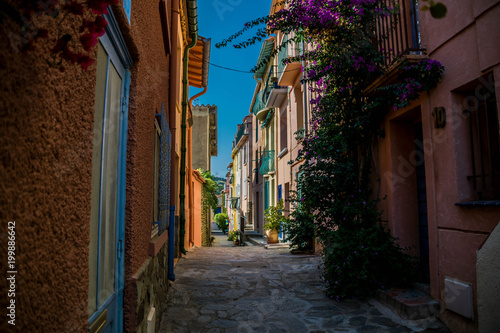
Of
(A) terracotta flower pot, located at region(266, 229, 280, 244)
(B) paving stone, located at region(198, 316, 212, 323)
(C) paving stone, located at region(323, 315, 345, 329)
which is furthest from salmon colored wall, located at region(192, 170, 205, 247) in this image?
(C) paving stone, located at region(323, 315, 345, 329)

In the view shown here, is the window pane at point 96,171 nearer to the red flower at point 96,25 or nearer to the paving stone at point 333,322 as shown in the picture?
the red flower at point 96,25

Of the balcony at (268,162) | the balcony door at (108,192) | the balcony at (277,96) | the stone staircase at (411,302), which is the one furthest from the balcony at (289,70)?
the balcony door at (108,192)

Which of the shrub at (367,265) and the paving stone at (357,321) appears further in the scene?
the shrub at (367,265)

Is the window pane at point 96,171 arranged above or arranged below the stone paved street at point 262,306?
above

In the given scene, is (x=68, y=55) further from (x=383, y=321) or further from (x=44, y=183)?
(x=383, y=321)

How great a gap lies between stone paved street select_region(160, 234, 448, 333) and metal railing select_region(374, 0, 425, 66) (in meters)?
3.13

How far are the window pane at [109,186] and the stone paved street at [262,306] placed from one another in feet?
6.41

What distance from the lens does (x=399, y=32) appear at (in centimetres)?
476

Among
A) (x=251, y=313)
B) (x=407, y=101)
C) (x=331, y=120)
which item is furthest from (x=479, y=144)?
(x=251, y=313)

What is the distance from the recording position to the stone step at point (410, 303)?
378cm

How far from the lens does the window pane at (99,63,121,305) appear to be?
1962 millimetres

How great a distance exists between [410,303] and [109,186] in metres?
3.40

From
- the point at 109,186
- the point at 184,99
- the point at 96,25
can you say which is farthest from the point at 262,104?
the point at 96,25

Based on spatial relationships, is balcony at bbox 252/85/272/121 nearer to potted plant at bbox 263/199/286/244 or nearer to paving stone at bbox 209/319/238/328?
potted plant at bbox 263/199/286/244
